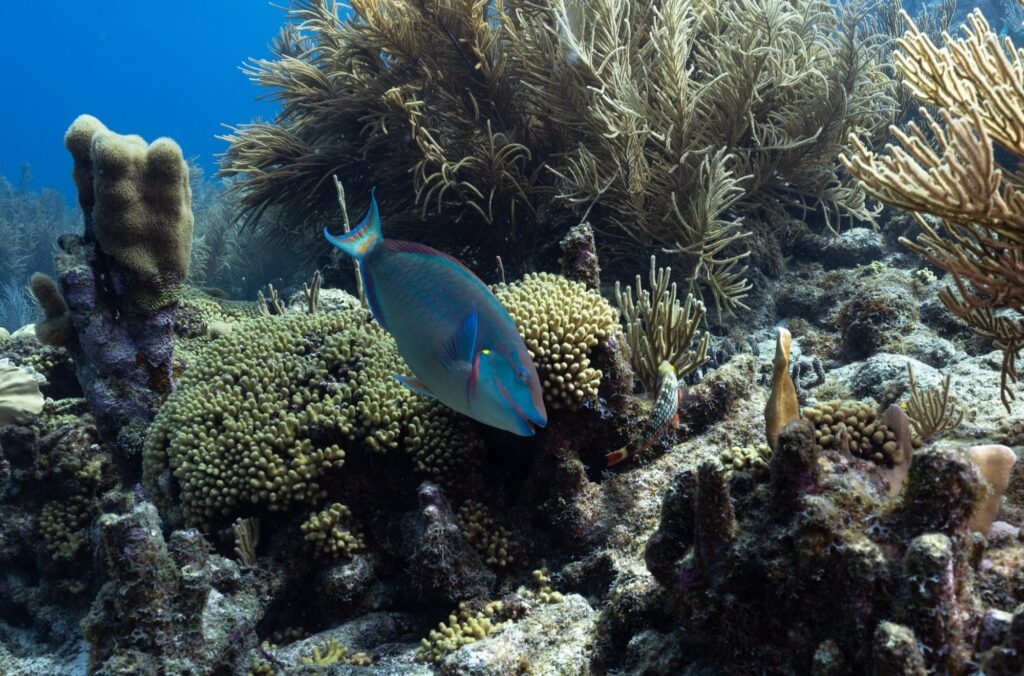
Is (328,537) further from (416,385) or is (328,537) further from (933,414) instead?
(933,414)

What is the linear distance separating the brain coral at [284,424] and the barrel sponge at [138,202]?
959mm

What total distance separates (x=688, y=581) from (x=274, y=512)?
2.56 meters

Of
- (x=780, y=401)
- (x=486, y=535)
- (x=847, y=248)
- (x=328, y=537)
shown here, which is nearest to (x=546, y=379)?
(x=486, y=535)

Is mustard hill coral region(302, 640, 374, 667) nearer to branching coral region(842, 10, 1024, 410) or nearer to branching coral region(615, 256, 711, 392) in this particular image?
branching coral region(615, 256, 711, 392)

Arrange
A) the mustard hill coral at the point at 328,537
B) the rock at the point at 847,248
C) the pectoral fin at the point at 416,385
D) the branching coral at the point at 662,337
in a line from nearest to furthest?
the pectoral fin at the point at 416,385 < the mustard hill coral at the point at 328,537 < the branching coral at the point at 662,337 < the rock at the point at 847,248

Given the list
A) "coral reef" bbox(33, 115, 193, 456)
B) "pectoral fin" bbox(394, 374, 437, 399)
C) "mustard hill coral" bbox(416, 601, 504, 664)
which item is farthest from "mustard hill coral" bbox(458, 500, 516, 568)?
"coral reef" bbox(33, 115, 193, 456)

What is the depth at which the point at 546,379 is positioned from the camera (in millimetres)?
3262

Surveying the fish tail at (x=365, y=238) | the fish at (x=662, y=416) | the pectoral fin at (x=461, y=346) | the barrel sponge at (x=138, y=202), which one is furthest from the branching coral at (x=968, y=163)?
the barrel sponge at (x=138, y=202)

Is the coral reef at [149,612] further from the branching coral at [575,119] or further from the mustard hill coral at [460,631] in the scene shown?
the branching coral at [575,119]

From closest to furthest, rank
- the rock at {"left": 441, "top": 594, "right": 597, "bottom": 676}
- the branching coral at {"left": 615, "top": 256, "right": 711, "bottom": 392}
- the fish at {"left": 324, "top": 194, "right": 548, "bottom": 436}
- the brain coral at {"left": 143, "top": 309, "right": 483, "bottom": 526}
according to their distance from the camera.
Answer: the fish at {"left": 324, "top": 194, "right": 548, "bottom": 436} < the rock at {"left": 441, "top": 594, "right": 597, "bottom": 676} < the brain coral at {"left": 143, "top": 309, "right": 483, "bottom": 526} < the branching coral at {"left": 615, "top": 256, "right": 711, "bottom": 392}

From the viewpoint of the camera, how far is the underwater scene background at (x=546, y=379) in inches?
67.9

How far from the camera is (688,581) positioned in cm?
185

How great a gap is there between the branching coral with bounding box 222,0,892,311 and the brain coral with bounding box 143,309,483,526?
9.24ft

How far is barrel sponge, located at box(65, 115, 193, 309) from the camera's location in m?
4.12
